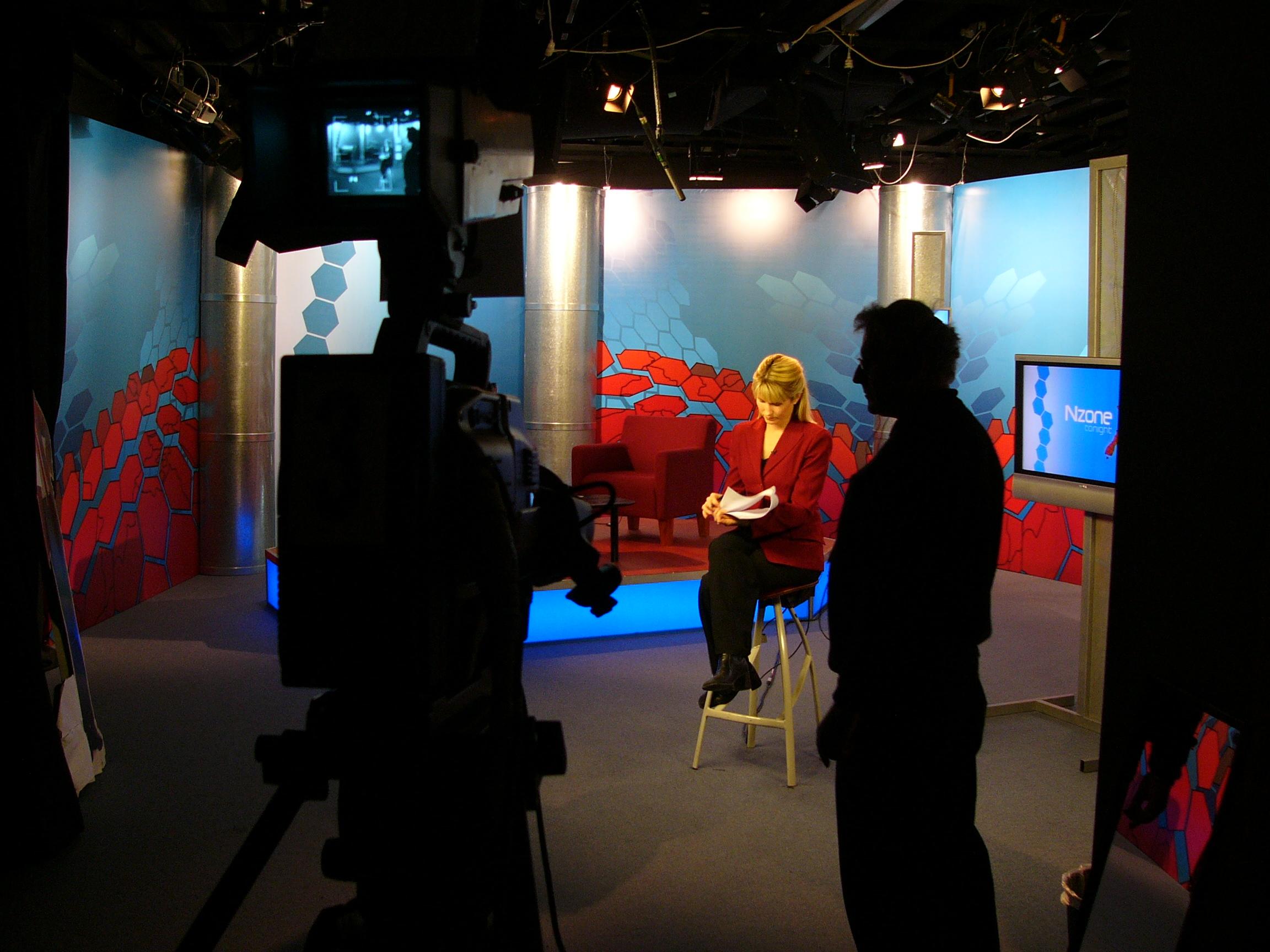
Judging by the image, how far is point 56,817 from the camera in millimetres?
2891

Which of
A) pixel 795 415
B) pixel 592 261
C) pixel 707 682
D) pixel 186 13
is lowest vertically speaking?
pixel 707 682

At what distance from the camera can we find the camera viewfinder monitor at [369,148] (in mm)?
1307

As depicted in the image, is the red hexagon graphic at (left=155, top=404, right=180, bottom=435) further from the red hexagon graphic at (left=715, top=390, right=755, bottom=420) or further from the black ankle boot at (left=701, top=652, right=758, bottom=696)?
the black ankle boot at (left=701, top=652, right=758, bottom=696)

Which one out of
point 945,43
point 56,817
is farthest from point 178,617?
point 945,43

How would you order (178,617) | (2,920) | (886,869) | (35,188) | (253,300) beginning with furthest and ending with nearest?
(253,300) → (178,617) → (35,188) → (2,920) → (886,869)

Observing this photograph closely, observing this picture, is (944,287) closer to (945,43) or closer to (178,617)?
(945,43)

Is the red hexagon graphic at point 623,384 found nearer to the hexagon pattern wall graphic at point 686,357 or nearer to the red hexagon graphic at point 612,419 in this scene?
the hexagon pattern wall graphic at point 686,357

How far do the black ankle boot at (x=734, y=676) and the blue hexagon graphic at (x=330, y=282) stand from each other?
5173 mm

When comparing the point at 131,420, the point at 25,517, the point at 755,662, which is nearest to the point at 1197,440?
the point at 755,662

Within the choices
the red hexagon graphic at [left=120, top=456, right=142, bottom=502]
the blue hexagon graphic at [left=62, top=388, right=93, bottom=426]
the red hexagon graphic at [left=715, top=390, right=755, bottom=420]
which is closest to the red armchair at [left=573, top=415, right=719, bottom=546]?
the red hexagon graphic at [left=715, top=390, right=755, bottom=420]

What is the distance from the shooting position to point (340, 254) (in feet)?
25.3

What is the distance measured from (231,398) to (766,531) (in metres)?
4.64

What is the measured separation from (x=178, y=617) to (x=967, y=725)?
16.7 feet

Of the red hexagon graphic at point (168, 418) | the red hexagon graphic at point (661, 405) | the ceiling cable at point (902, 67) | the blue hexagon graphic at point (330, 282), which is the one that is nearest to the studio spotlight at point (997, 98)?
the ceiling cable at point (902, 67)
